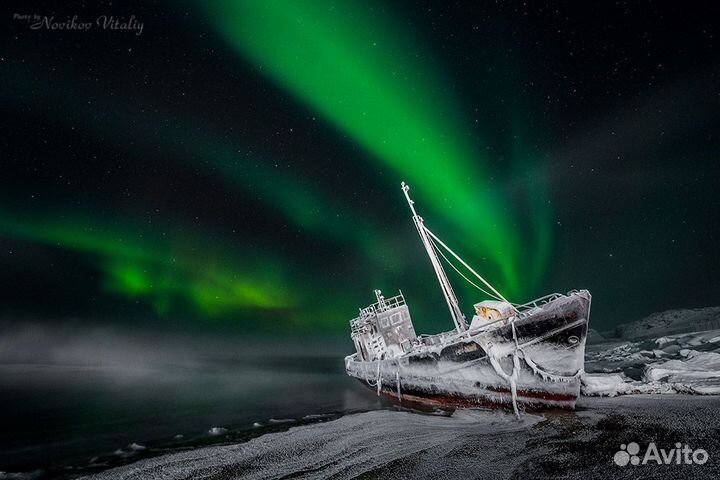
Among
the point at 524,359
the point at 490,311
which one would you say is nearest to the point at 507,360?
the point at 524,359

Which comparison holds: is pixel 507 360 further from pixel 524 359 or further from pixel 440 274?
pixel 440 274

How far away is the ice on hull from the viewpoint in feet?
57.4

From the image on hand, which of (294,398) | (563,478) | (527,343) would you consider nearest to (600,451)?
(563,478)

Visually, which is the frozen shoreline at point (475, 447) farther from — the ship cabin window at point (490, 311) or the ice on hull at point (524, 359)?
the ship cabin window at point (490, 311)

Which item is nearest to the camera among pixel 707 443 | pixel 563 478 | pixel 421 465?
pixel 563 478

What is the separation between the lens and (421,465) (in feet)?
37.7

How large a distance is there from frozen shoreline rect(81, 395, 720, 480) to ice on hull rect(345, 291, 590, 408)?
125 cm

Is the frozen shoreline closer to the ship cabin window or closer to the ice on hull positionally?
the ice on hull

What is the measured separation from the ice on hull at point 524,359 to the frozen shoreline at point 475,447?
1.25 metres

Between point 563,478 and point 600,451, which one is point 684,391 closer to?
point 600,451

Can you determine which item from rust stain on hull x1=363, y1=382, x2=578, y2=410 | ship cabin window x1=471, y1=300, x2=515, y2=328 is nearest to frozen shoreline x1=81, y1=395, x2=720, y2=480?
rust stain on hull x1=363, y1=382, x2=578, y2=410

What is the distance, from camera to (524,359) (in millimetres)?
18094

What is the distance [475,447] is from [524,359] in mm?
7289

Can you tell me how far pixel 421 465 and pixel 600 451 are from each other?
20.4ft
